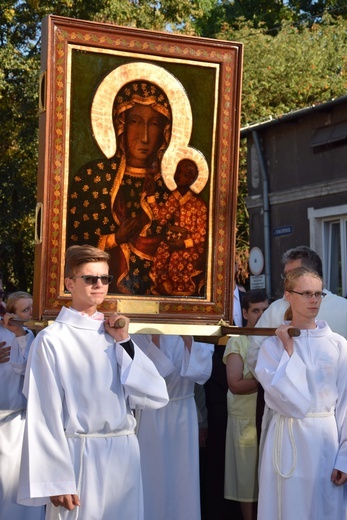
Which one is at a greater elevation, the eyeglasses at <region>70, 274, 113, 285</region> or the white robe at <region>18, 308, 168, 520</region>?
the eyeglasses at <region>70, 274, 113, 285</region>

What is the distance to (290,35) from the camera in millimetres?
24516

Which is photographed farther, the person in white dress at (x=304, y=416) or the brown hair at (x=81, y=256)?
the person in white dress at (x=304, y=416)

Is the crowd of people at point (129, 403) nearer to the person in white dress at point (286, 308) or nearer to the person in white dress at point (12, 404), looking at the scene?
the person in white dress at point (286, 308)

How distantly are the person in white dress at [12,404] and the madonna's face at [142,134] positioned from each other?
1864mm

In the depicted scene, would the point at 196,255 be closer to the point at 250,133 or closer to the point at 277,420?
the point at 277,420

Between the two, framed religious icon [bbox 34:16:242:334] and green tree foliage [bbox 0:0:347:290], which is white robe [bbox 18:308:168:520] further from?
green tree foliage [bbox 0:0:347:290]

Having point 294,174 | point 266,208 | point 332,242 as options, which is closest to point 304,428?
point 332,242

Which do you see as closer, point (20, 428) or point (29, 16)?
point (20, 428)

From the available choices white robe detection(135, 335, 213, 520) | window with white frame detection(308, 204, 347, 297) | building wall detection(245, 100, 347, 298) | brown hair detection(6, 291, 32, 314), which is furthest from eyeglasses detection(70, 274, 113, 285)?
building wall detection(245, 100, 347, 298)

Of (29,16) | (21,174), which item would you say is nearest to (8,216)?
(21,174)

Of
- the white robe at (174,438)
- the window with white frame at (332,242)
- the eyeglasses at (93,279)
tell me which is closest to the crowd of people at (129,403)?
the eyeglasses at (93,279)

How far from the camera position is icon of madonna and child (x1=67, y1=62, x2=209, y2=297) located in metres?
5.49

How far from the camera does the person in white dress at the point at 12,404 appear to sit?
701 centimetres

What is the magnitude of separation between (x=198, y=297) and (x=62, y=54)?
159cm
